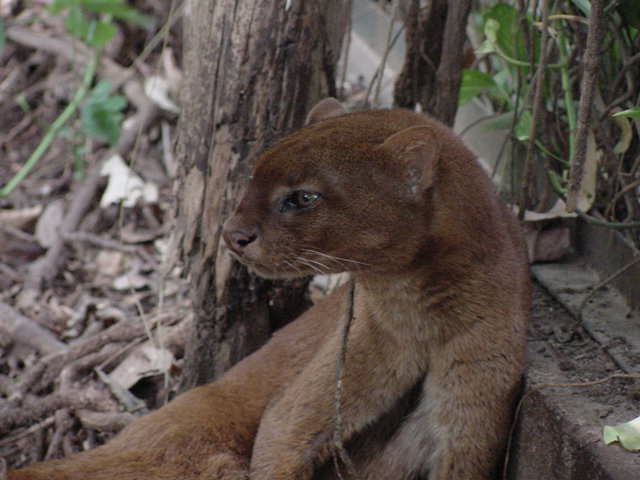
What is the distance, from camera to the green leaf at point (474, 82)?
377 centimetres

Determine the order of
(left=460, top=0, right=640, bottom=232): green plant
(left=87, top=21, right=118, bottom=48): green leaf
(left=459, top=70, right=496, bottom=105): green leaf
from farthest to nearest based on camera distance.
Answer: (left=87, top=21, right=118, bottom=48): green leaf < (left=459, top=70, right=496, bottom=105): green leaf < (left=460, top=0, right=640, bottom=232): green plant

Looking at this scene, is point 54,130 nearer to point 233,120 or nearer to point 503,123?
point 233,120

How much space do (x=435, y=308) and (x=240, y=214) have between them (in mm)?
643

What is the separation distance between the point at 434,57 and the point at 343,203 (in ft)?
4.77

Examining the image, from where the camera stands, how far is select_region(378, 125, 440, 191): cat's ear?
97.1 inches

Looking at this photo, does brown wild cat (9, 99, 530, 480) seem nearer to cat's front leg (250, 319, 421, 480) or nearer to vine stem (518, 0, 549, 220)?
cat's front leg (250, 319, 421, 480)

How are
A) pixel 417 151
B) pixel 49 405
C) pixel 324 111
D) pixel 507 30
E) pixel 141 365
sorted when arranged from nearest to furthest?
pixel 417 151 < pixel 324 111 < pixel 507 30 < pixel 49 405 < pixel 141 365

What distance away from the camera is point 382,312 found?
9.04 feet

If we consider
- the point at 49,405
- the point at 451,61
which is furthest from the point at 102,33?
the point at 451,61

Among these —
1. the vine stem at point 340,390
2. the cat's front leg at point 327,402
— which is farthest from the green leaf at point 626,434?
the vine stem at point 340,390

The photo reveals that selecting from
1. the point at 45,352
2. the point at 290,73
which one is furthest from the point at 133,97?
the point at 290,73

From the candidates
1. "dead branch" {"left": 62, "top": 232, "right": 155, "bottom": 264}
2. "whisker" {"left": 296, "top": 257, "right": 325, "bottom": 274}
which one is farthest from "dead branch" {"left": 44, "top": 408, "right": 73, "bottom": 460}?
"whisker" {"left": 296, "top": 257, "right": 325, "bottom": 274}

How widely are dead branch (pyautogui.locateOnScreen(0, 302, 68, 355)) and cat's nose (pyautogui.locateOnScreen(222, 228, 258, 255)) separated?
221 cm

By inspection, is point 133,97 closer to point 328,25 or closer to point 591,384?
point 328,25
